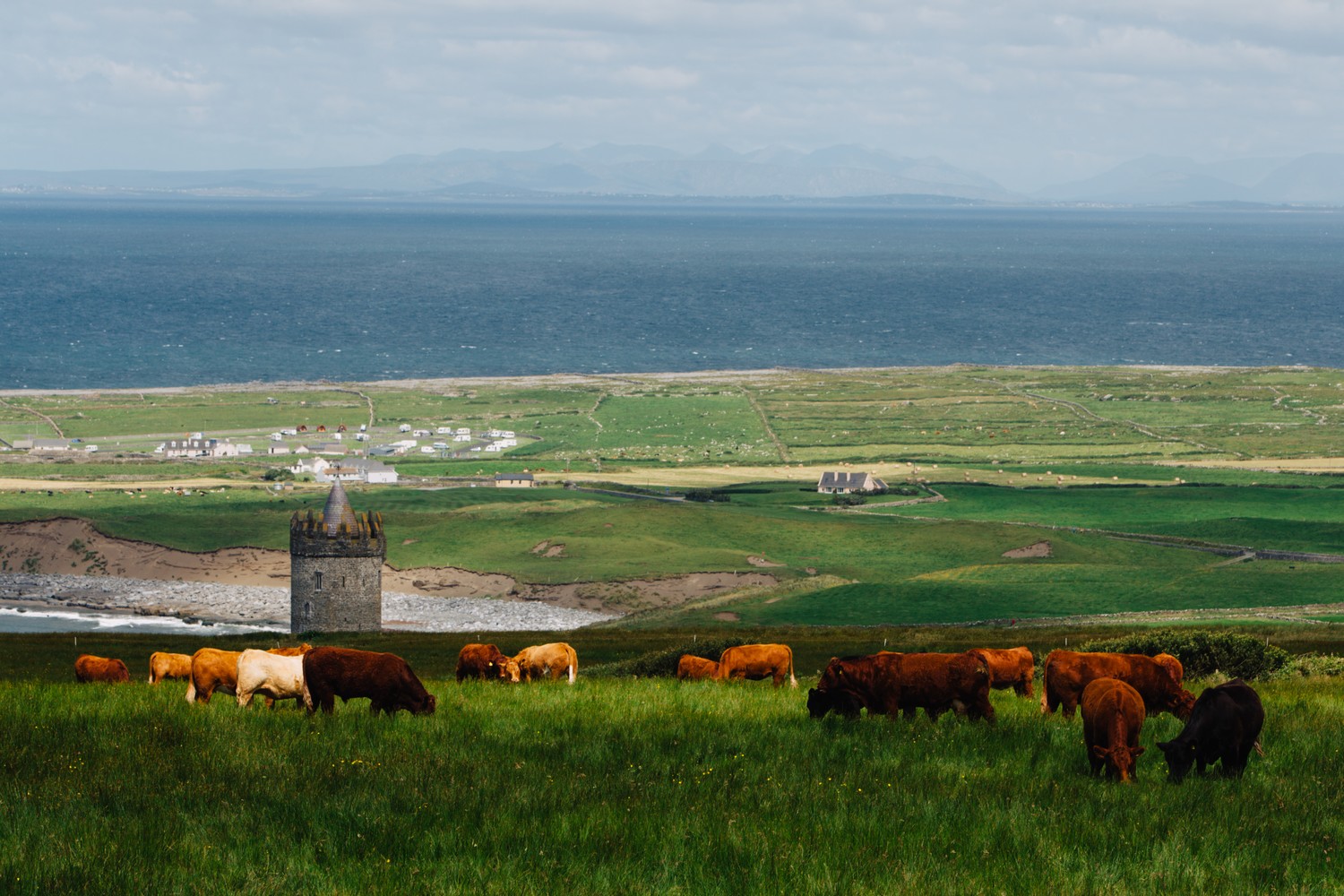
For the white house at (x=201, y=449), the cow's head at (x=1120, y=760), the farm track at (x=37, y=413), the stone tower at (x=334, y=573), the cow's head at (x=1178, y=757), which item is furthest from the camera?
the farm track at (x=37, y=413)

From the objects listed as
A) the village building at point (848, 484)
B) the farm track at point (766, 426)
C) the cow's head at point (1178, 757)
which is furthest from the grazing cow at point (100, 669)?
the farm track at point (766, 426)

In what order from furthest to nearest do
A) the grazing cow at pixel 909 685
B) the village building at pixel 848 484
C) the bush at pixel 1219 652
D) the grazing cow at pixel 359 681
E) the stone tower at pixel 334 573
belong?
the village building at pixel 848 484 < the stone tower at pixel 334 573 < the bush at pixel 1219 652 < the grazing cow at pixel 359 681 < the grazing cow at pixel 909 685

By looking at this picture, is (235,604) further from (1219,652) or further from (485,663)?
(1219,652)

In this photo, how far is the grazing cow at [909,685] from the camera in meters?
18.7

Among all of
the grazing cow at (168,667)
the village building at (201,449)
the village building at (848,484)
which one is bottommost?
the village building at (201,449)

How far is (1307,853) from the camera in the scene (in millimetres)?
13336

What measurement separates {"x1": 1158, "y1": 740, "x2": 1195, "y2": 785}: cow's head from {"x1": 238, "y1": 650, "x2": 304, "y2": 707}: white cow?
35.5 feet

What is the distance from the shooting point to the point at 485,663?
28094mm

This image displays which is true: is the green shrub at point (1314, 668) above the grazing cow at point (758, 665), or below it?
below

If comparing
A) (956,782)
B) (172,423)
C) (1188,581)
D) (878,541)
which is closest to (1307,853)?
(956,782)

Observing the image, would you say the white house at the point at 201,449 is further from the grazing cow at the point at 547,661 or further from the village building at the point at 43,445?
the grazing cow at the point at 547,661

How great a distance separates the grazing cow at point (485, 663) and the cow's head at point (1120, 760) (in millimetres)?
13957

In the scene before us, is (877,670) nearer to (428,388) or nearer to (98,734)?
(98,734)

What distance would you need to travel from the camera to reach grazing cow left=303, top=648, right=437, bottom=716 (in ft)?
61.9
